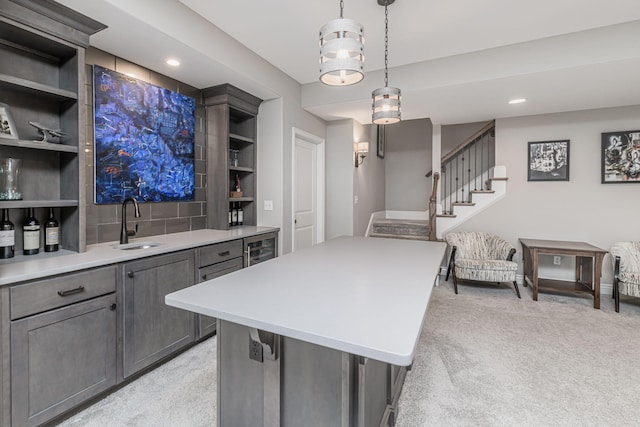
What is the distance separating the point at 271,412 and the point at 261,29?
9.40ft

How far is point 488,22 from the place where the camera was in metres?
2.56

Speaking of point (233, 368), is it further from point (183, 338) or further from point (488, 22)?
point (488, 22)

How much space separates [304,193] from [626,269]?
156 inches

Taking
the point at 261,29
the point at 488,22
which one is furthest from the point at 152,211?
the point at 488,22

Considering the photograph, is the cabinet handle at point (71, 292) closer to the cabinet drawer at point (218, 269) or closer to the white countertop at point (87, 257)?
the white countertop at point (87, 257)

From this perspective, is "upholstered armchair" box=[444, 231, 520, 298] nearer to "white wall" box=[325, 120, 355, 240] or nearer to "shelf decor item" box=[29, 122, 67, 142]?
"white wall" box=[325, 120, 355, 240]

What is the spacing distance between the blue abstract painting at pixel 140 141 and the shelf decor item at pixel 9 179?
1.59 ft

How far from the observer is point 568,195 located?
4176mm

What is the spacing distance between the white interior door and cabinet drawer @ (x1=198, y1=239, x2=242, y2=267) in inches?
48.3

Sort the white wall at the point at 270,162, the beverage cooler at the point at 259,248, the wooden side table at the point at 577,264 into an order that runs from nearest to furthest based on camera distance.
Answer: the beverage cooler at the point at 259,248 < the wooden side table at the point at 577,264 < the white wall at the point at 270,162

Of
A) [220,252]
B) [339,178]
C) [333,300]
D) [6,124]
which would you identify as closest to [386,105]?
[333,300]

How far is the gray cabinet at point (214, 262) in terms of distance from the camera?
2.56 m

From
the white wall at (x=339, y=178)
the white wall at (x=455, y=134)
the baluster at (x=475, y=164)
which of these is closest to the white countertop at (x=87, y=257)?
the white wall at (x=339, y=178)

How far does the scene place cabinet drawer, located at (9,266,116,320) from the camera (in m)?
1.53
